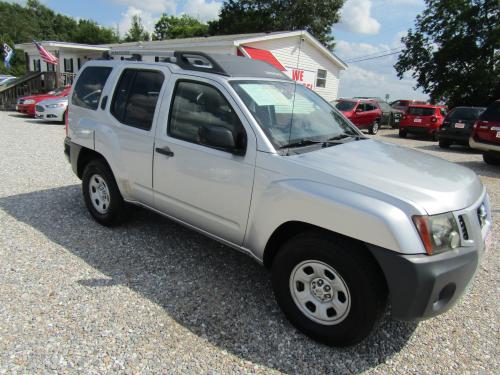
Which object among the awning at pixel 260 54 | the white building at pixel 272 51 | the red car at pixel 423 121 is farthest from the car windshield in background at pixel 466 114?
the awning at pixel 260 54

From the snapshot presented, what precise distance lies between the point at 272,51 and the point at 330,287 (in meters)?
18.3

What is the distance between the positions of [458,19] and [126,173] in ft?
114

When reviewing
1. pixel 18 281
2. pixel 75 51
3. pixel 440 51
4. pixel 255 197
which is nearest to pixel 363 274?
pixel 255 197

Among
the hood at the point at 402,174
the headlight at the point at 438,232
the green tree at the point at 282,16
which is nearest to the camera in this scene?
the headlight at the point at 438,232

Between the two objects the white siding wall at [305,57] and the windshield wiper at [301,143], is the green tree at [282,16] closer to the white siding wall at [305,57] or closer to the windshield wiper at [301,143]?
the white siding wall at [305,57]

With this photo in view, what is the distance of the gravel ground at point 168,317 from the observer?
261cm

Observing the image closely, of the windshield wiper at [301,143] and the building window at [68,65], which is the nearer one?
the windshield wiper at [301,143]

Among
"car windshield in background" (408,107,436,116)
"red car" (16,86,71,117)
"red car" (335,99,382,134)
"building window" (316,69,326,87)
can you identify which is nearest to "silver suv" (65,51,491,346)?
"red car" (16,86,71,117)

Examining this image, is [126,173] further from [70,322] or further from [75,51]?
[75,51]

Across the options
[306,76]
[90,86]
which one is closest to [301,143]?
[90,86]

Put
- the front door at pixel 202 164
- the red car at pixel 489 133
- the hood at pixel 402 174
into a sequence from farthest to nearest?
the red car at pixel 489 133, the front door at pixel 202 164, the hood at pixel 402 174

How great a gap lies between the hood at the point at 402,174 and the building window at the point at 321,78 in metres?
20.5

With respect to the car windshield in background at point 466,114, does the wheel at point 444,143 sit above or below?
below

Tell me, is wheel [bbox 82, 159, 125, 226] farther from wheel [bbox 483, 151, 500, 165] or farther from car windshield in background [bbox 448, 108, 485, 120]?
car windshield in background [bbox 448, 108, 485, 120]
